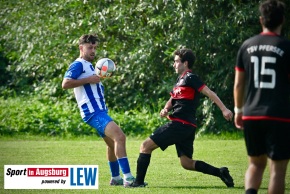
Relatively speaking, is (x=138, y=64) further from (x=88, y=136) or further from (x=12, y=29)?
(x=12, y=29)

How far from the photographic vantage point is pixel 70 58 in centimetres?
2120

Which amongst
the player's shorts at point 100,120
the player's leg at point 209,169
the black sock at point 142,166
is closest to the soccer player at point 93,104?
the player's shorts at point 100,120

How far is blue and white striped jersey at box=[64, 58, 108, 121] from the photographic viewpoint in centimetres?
910

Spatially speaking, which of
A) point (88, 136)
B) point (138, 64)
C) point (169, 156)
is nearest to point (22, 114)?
point (88, 136)

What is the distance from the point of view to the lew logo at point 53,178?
892 centimetres

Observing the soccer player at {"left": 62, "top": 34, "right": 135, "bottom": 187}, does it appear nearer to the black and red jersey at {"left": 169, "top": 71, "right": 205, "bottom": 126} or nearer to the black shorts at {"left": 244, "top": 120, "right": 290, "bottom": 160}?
the black and red jersey at {"left": 169, "top": 71, "right": 205, "bottom": 126}

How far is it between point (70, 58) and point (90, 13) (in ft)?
5.38

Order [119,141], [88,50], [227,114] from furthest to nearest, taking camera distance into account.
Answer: [88,50] → [119,141] → [227,114]

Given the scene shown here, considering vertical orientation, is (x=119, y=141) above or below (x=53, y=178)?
above

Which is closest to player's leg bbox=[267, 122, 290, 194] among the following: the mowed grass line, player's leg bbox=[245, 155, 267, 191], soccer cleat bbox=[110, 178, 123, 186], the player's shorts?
player's leg bbox=[245, 155, 267, 191]

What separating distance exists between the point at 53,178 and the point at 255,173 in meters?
3.71

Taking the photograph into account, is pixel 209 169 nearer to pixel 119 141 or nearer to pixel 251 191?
pixel 119 141

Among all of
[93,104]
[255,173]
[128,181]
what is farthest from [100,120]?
[255,173]

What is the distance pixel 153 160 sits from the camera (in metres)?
12.6
